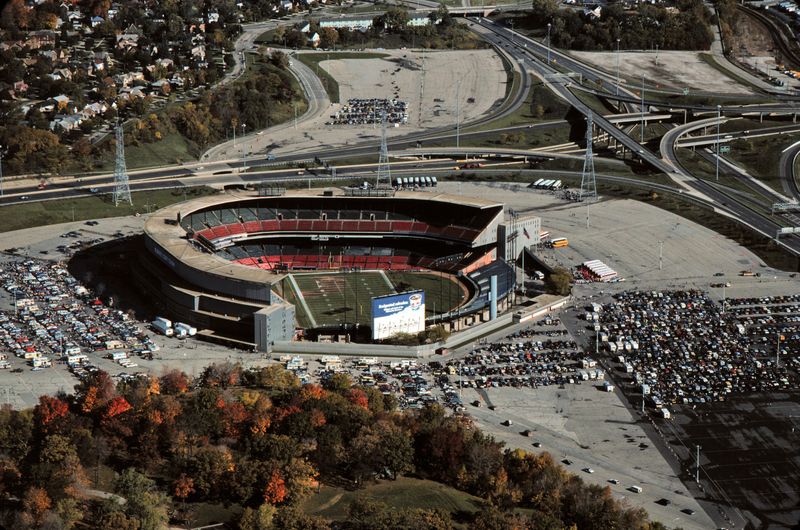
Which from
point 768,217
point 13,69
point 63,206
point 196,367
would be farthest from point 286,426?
point 13,69

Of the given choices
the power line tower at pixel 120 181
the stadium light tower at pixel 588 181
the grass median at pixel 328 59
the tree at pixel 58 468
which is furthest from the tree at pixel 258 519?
the grass median at pixel 328 59

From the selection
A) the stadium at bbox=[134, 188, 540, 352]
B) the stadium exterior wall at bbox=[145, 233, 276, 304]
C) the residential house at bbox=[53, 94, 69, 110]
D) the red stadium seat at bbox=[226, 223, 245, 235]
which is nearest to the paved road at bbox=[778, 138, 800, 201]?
the stadium at bbox=[134, 188, 540, 352]

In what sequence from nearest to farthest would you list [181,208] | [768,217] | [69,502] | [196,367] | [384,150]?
[69,502] < [196,367] < [181,208] < [768,217] < [384,150]

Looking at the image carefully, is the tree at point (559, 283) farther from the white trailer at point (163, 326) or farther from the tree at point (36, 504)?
the tree at point (36, 504)

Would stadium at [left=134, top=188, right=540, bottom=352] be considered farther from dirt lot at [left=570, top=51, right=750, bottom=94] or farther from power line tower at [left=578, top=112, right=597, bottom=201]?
dirt lot at [left=570, top=51, right=750, bottom=94]

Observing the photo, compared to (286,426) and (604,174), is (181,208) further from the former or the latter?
(604,174)

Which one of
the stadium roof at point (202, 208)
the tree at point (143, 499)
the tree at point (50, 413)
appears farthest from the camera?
the stadium roof at point (202, 208)
